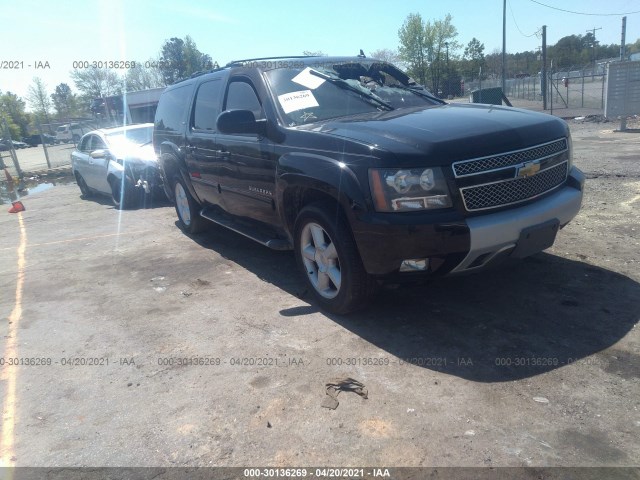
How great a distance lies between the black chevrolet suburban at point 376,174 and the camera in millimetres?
3336

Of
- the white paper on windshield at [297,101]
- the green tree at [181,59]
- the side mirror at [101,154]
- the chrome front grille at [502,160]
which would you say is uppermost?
the green tree at [181,59]

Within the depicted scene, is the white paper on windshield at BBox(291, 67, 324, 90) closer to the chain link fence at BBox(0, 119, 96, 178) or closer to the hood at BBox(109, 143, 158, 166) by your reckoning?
the hood at BBox(109, 143, 158, 166)

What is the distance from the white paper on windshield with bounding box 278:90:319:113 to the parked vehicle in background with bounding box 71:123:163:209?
5.48 meters

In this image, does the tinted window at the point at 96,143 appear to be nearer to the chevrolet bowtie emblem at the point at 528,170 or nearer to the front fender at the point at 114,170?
the front fender at the point at 114,170

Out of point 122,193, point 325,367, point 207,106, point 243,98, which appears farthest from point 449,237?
point 122,193

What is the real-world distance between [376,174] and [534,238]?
1.18 m

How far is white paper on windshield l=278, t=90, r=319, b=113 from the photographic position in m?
4.49

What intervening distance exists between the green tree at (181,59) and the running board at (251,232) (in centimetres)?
5649

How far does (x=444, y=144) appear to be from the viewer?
3.37 metres

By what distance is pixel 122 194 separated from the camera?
10.1 m

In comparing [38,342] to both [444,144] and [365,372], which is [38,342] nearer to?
[365,372]

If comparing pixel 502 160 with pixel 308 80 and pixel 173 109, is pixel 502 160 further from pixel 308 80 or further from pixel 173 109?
pixel 173 109

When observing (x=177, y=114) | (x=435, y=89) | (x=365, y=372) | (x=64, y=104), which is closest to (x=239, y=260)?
(x=177, y=114)

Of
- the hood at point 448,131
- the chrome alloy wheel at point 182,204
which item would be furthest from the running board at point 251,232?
the hood at point 448,131
